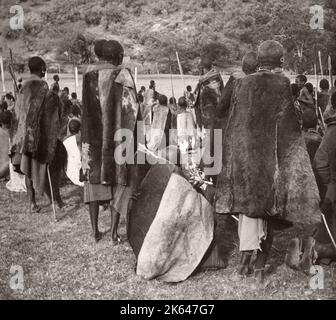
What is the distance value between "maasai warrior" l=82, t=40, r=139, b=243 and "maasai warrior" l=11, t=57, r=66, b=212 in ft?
5.25

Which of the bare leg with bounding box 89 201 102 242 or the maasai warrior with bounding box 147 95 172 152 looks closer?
the bare leg with bounding box 89 201 102 242

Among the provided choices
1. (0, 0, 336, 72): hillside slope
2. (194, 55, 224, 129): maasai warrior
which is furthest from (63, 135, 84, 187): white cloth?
(0, 0, 336, 72): hillside slope

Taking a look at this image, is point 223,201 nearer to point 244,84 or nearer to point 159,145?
point 244,84

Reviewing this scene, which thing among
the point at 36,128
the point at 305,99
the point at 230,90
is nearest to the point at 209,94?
the point at 230,90

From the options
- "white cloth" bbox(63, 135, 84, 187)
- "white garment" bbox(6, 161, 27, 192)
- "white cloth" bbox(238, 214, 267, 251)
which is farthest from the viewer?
"white garment" bbox(6, 161, 27, 192)

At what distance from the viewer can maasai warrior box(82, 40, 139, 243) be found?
5.65 meters

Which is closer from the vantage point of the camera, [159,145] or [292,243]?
[292,243]

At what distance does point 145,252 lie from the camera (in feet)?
16.0

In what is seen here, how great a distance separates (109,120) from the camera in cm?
564

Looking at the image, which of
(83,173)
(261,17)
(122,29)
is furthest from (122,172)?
(122,29)

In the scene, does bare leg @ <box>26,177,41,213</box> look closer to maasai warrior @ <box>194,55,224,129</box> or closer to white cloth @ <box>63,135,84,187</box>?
white cloth @ <box>63,135,84,187</box>

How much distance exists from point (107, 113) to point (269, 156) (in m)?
1.91

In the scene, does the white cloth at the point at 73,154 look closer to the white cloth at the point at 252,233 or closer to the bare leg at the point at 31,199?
the bare leg at the point at 31,199

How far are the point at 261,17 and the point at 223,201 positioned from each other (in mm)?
25003
